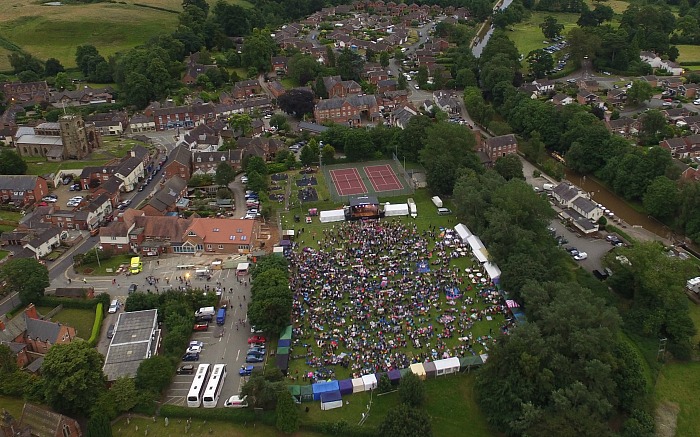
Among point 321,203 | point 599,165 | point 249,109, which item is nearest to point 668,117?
point 599,165

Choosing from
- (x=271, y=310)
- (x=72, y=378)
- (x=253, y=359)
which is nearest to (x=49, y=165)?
(x=72, y=378)

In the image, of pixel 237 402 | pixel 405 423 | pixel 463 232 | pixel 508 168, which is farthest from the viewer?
pixel 508 168

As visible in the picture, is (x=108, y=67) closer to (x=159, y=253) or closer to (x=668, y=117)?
(x=159, y=253)

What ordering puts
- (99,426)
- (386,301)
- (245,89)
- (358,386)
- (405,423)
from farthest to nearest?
(245,89) → (386,301) → (358,386) → (99,426) → (405,423)

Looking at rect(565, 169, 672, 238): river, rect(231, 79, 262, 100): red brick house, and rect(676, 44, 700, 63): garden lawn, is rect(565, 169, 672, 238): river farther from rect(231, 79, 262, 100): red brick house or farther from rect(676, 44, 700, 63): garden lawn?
rect(676, 44, 700, 63): garden lawn

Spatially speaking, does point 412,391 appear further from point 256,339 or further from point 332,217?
point 332,217

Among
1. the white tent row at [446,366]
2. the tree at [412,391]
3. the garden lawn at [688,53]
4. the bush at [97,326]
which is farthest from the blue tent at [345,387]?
the garden lawn at [688,53]
